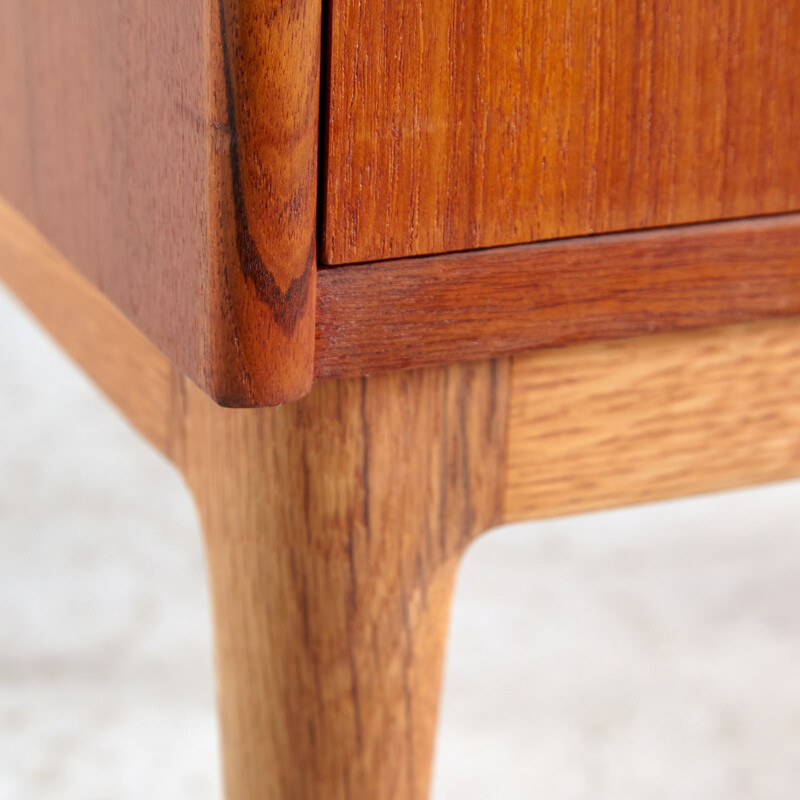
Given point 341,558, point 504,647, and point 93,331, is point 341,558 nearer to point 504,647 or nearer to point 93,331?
point 93,331

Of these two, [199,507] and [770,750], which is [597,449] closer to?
[199,507]

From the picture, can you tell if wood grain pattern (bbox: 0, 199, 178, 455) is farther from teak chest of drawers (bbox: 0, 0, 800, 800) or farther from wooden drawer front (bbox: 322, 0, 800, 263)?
wooden drawer front (bbox: 322, 0, 800, 263)

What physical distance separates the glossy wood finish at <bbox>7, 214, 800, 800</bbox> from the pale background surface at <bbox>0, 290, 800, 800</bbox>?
32 centimetres

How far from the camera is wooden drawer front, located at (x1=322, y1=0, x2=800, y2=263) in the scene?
0.30 m

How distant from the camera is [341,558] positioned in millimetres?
368

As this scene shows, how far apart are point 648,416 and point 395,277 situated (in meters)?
0.10

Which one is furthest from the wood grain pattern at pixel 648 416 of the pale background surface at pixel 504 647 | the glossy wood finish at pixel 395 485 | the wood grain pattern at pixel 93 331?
the pale background surface at pixel 504 647

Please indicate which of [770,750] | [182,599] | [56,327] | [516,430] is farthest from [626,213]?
[182,599]

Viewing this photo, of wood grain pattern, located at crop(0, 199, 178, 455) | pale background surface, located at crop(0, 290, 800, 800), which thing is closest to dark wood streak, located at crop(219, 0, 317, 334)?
wood grain pattern, located at crop(0, 199, 178, 455)

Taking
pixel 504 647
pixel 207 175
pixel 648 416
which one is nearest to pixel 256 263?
pixel 207 175

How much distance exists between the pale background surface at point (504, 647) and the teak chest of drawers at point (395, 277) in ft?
1.08

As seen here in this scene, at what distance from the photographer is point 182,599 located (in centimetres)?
89

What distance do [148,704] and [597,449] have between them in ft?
1.49

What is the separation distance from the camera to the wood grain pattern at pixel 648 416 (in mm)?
376
